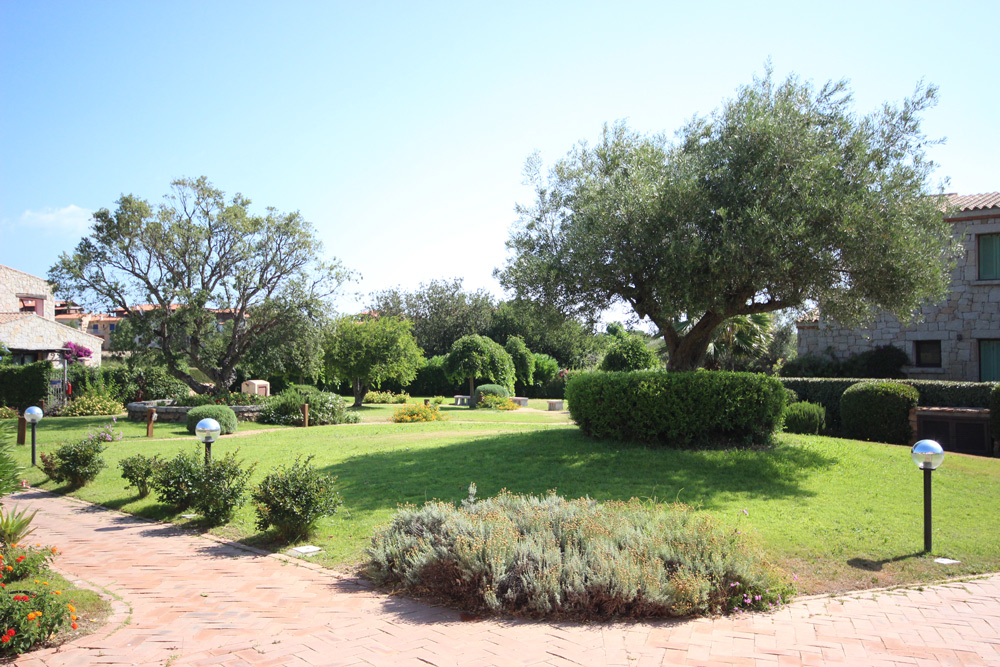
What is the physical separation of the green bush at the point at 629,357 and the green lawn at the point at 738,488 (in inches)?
504

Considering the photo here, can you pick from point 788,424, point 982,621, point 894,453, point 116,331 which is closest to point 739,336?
point 788,424

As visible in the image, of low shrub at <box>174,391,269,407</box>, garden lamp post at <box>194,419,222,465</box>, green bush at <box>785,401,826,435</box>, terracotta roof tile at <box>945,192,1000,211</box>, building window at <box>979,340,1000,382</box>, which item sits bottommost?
green bush at <box>785,401,826,435</box>

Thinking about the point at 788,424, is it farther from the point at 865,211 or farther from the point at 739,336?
the point at 865,211

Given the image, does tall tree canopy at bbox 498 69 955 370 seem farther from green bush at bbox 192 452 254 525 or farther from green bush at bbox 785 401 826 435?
green bush at bbox 192 452 254 525

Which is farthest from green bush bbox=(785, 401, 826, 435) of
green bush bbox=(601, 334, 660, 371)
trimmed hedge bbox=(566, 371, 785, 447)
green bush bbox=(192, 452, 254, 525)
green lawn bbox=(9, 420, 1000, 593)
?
green bush bbox=(192, 452, 254, 525)

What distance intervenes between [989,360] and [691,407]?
12547mm

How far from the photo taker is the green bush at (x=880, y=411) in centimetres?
1455

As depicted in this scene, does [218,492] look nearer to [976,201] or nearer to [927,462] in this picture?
[927,462]

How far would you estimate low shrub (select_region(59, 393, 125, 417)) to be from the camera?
24.2 meters

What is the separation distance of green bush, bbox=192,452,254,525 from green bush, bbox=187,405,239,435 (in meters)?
10.1

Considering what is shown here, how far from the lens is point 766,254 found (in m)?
10.8

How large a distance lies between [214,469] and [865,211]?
10.8 metres

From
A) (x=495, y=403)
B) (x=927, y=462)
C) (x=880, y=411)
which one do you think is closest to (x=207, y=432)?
(x=927, y=462)

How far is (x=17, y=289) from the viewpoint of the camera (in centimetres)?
3991
